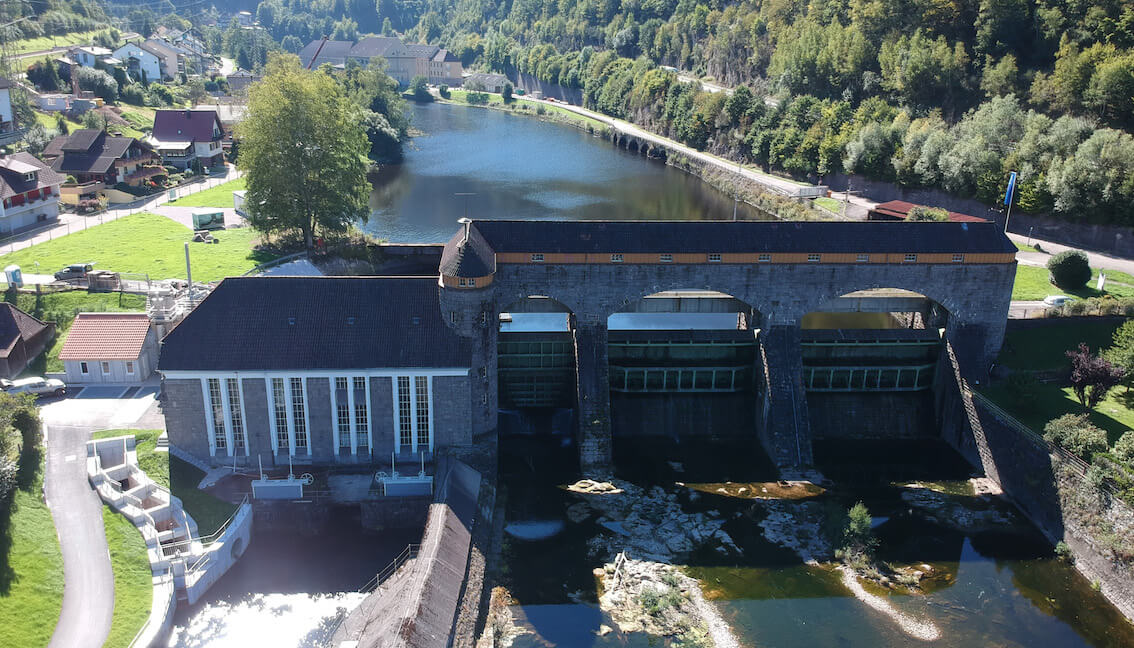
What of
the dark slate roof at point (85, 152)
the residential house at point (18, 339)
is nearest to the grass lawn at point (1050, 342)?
the residential house at point (18, 339)

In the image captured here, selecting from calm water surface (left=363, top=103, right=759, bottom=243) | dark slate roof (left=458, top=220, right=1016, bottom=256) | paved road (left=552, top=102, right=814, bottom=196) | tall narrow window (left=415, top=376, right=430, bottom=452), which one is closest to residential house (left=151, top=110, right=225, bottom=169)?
calm water surface (left=363, top=103, right=759, bottom=243)

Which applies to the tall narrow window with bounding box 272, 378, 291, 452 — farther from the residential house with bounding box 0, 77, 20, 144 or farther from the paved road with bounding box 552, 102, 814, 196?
the residential house with bounding box 0, 77, 20, 144

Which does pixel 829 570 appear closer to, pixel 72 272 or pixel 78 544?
Answer: pixel 78 544

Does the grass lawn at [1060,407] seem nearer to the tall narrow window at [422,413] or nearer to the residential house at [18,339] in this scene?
the tall narrow window at [422,413]

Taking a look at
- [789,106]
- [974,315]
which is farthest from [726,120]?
[974,315]

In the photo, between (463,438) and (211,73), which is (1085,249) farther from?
(211,73)

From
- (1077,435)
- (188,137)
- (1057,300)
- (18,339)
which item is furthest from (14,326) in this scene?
(188,137)
